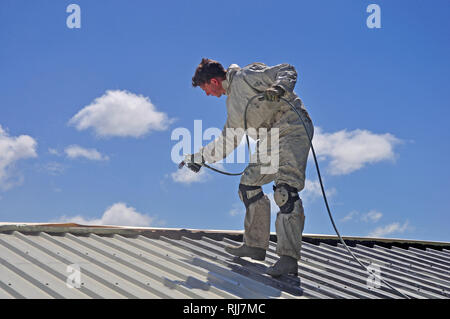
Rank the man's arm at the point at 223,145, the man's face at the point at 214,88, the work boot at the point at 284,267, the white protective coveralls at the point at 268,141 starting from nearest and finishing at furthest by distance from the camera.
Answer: the work boot at the point at 284,267, the white protective coveralls at the point at 268,141, the man's arm at the point at 223,145, the man's face at the point at 214,88

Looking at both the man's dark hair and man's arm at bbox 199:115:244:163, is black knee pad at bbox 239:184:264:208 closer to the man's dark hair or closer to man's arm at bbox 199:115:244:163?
man's arm at bbox 199:115:244:163

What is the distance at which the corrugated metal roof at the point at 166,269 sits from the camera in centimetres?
297

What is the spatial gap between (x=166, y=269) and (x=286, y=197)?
1002 mm

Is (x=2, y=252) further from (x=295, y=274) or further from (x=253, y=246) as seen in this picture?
(x=295, y=274)

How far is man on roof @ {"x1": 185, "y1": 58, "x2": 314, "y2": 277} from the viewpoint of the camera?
3.64 metres

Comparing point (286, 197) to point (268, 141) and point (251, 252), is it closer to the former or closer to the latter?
point (268, 141)

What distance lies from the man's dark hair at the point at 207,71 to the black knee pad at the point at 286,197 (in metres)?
1.14

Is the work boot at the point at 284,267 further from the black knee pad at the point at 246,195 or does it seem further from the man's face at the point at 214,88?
the man's face at the point at 214,88

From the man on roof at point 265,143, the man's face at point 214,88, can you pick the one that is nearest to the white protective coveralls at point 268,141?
the man on roof at point 265,143

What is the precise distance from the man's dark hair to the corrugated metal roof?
1456 millimetres

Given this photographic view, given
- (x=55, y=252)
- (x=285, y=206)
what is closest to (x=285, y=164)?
(x=285, y=206)

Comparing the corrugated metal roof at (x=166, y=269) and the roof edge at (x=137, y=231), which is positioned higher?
the roof edge at (x=137, y=231)

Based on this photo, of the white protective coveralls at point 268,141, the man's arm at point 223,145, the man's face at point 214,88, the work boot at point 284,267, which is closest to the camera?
the work boot at point 284,267
